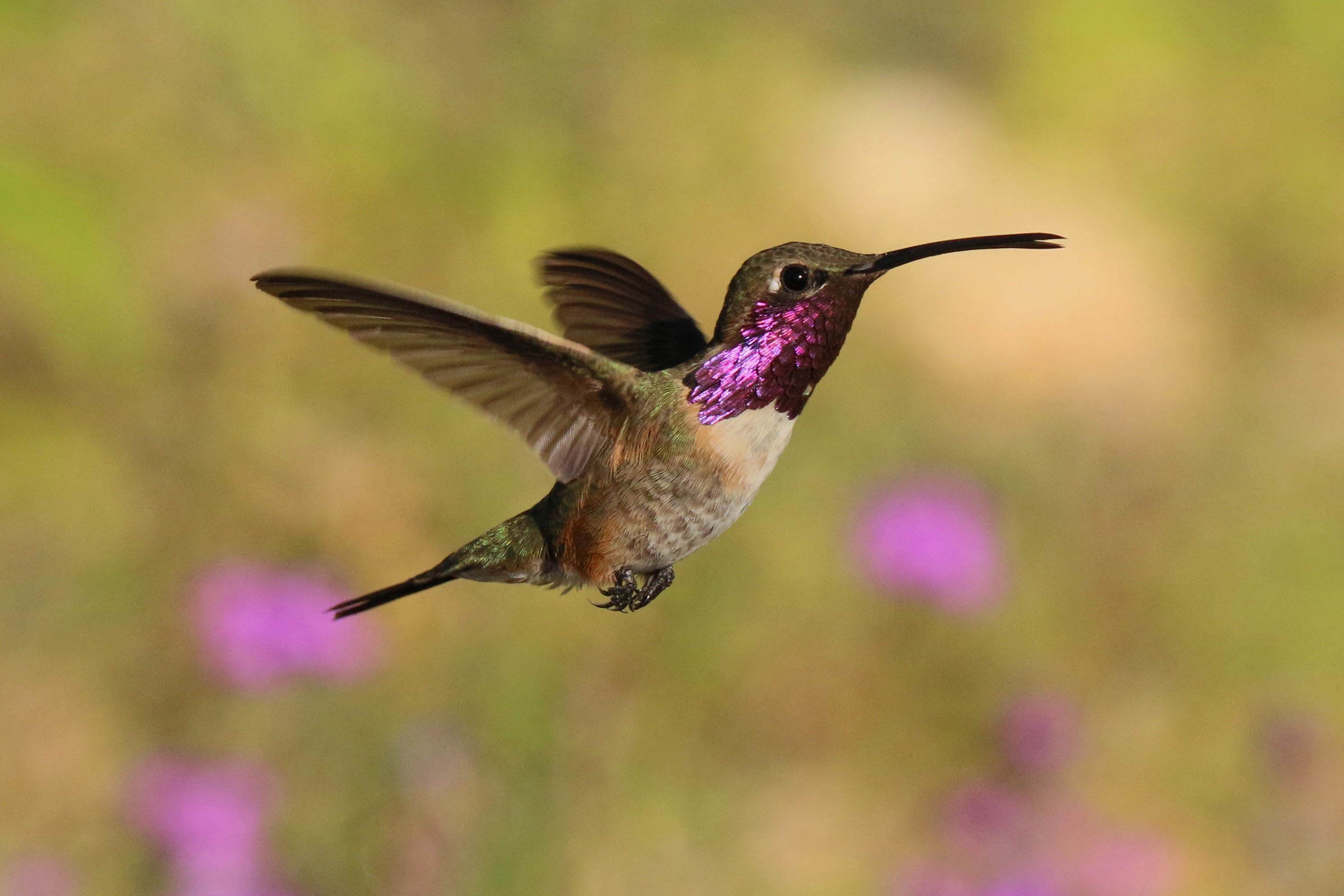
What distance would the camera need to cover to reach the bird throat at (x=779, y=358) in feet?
3.43

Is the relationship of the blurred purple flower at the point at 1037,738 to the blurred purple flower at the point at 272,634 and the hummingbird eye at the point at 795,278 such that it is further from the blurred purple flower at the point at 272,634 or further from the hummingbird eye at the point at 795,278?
the hummingbird eye at the point at 795,278

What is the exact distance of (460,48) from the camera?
412cm

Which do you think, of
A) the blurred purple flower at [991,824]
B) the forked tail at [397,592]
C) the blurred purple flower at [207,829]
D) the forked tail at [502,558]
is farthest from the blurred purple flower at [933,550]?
the forked tail at [397,592]

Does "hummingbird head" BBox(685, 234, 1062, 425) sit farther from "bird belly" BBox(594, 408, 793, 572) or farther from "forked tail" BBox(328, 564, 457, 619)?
"forked tail" BBox(328, 564, 457, 619)

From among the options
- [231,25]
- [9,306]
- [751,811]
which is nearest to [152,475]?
[9,306]

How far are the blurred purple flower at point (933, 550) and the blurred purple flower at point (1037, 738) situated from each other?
1.32 ft

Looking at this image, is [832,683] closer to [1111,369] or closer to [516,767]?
[516,767]

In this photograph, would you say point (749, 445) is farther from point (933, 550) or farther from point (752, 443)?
point (933, 550)

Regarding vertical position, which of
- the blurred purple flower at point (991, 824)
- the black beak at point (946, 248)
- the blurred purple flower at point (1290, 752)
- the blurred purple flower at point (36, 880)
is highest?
the black beak at point (946, 248)

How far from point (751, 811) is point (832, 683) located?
1.47 ft

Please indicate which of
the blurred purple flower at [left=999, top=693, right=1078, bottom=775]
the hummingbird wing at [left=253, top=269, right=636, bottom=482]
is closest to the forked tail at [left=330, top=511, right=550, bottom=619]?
the hummingbird wing at [left=253, top=269, right=636, bottom=482]

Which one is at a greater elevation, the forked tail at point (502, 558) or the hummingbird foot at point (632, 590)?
the forked tail at point (502, 558)

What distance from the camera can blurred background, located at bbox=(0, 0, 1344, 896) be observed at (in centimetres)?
271

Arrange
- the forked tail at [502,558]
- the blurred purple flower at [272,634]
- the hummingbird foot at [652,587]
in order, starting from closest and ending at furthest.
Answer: the hummingbird foot at [652,587] → the forked tail at [502,558] → the blurred purple flower at [272,634]
